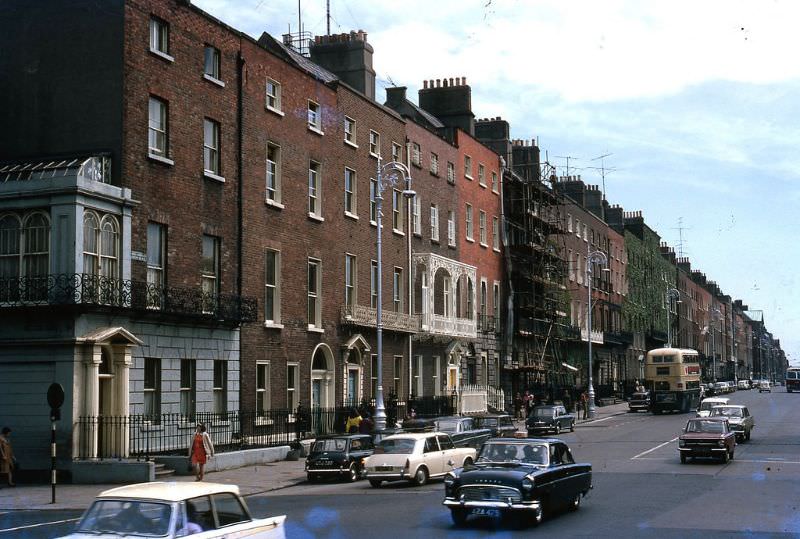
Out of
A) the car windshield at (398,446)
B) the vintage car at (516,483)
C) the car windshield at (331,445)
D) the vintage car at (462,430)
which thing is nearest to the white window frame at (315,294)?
the vintage car at (462,430)

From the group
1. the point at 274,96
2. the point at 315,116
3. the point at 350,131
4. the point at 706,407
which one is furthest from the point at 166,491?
the point at 706,407

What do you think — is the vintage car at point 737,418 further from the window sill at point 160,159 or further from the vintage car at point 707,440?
the window sill at point 160,159

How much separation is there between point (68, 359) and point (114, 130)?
7016 millimetres

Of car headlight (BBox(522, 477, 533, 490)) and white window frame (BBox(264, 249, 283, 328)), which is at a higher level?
white window frame (BBox(264, 249, 283, 328))

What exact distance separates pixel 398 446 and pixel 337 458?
276 cm

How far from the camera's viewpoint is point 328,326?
137 feet

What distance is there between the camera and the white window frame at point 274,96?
38106 millimetres

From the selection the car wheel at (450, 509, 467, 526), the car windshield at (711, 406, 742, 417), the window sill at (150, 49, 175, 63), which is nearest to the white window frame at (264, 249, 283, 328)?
the window sill at (150, 49, 175, 63)

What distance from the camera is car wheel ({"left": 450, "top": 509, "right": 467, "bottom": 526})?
17750 millimetres

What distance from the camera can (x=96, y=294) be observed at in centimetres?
2783

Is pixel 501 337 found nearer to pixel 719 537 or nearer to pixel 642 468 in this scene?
pixel 642 468

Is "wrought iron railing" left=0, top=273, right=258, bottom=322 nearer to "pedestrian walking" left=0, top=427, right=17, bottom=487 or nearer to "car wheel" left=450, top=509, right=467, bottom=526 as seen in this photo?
"pedestrian walking" left=0, top=427, right=17, bottom=487

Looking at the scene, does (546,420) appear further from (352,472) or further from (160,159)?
(160,159)

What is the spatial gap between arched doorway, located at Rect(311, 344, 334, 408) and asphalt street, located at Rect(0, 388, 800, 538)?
11.7 m
